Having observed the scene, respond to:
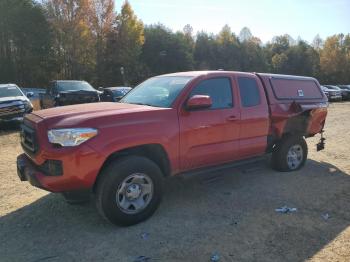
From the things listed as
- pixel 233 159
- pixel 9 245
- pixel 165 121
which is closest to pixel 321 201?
pixel 233 159

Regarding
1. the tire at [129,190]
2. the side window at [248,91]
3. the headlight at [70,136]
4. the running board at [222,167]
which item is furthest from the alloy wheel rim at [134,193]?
the side window at [248,91]

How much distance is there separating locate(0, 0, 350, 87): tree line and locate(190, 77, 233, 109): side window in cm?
3032

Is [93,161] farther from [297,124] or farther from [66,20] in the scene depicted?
[66,20]

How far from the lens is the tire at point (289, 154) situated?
659 centimetres

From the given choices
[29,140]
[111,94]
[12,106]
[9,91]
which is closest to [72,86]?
[111,94]

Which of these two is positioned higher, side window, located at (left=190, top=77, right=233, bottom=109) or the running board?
side window, located at (left=190, top=77, right=233, bottom=109)

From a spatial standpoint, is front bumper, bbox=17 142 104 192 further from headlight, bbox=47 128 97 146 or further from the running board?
the running board

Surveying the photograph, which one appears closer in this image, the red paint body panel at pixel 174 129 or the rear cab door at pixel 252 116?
the red paint body panel at pixel 174 129

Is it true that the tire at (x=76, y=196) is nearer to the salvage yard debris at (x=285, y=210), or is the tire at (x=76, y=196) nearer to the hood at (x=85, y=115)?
the hood at (x=85, y=115)

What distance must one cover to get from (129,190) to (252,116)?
2.47m

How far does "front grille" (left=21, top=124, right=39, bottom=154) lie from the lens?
4211mm

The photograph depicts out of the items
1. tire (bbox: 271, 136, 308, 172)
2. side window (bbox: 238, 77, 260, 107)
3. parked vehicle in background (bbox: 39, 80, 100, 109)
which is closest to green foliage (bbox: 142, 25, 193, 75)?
parked vehicle in background (bbox: 39, 80, 100, 109)

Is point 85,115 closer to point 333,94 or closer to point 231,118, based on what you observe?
point 231,118

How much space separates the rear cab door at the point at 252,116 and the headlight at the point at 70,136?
257 cm
